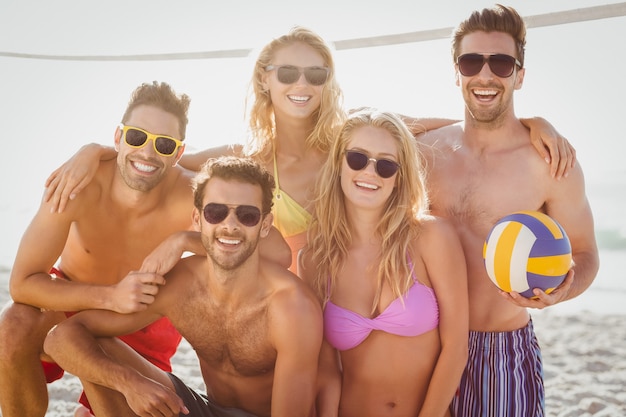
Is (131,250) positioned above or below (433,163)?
below

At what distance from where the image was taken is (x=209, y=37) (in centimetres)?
3192

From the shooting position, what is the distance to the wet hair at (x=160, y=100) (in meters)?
3.64

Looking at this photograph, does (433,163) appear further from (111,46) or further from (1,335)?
(111,46)

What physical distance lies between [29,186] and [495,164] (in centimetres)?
2554

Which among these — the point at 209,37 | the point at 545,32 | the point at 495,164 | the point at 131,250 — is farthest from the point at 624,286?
the point at 209,37

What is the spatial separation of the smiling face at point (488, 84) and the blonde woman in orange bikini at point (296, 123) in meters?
0.42

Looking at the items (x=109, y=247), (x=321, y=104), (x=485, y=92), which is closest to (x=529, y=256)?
(x=485, y=92)

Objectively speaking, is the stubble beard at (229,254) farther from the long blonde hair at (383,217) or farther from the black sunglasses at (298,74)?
the black sunglasses at (298,74)

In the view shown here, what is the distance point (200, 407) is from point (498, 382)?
5.05 ft

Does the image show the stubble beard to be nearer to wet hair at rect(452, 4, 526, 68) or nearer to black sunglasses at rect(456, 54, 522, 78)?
black sunglasses at rect(456, 54, 522, 78)

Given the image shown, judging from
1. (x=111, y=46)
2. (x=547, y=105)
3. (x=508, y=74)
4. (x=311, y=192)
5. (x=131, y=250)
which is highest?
(x=111, y=46)

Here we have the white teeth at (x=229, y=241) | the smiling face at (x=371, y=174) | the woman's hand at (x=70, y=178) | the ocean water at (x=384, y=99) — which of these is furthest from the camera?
the ocean water at (x=384, y=99)

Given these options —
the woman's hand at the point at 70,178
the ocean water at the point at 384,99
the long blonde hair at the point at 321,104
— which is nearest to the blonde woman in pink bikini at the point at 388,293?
the long blonde hair at the point at 321,104

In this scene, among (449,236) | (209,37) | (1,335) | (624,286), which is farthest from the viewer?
(209,37)
